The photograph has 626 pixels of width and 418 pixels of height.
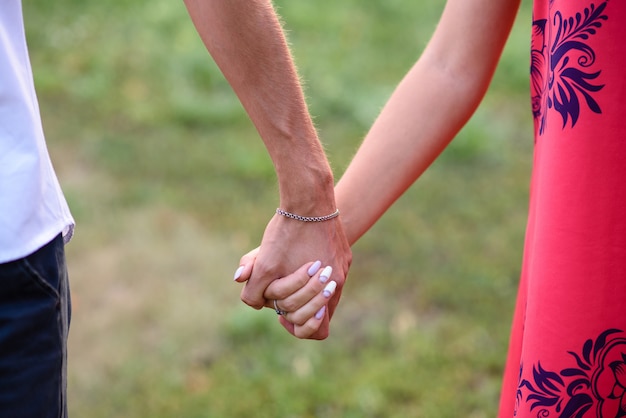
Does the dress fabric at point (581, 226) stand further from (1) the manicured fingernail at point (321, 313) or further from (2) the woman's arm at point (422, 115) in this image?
(1) the manicured fingernail at point (321, 313)

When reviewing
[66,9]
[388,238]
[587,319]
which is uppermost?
[587,319]

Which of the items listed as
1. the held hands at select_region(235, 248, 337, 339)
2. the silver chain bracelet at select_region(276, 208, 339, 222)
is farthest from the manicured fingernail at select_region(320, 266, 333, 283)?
the silver chain bracelet at select_region(276, 208, 339, 222)

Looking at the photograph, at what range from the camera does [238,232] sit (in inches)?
165

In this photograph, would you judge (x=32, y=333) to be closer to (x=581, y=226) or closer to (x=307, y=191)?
(x=307, y=191)

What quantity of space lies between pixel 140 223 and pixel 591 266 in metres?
3.25

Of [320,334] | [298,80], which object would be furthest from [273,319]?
[298,80]

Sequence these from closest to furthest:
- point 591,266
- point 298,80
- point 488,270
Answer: point 591,266 < point 298,80 < point 488,270

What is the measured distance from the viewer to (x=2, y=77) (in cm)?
137

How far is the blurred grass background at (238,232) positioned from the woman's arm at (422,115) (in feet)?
4.89

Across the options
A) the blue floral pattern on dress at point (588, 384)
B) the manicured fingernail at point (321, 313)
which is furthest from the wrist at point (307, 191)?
the blue floral pattern on dress at point (588, 384)

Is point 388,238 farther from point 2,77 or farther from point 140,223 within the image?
point 2,77

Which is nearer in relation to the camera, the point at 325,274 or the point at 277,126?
the point at 277,126

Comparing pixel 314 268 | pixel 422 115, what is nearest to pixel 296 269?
pixel 314 268

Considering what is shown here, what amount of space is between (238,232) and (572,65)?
299 centimetres
